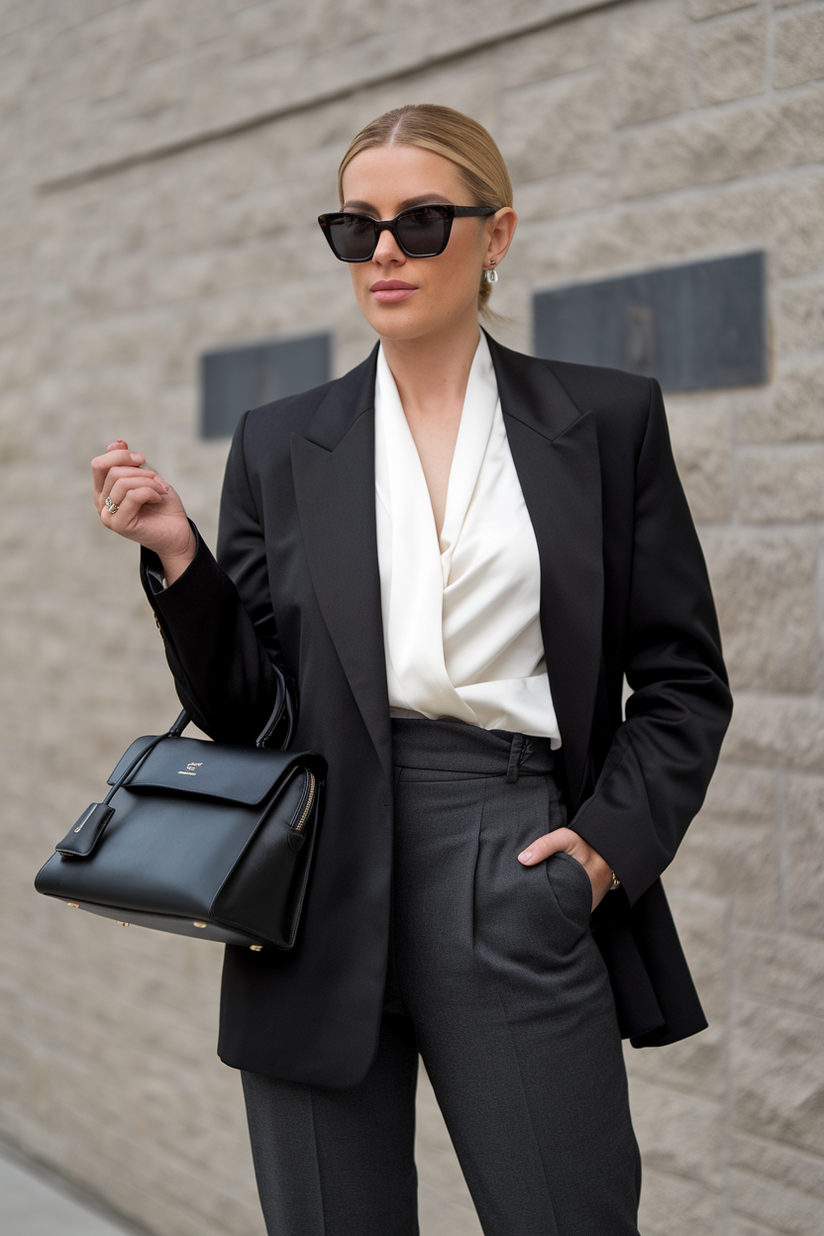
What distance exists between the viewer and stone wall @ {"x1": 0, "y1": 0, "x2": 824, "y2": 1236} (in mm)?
2471

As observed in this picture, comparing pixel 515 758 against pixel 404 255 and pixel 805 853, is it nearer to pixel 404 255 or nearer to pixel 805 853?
pixel 404 255

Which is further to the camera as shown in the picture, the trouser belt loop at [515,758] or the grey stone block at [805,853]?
the grey stone block at [805,853]

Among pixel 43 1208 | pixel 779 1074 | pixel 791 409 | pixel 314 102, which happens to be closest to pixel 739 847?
pixel 779 1074

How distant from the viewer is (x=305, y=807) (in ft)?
5.20

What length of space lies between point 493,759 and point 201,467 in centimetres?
240

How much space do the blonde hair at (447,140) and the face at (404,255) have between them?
12mm

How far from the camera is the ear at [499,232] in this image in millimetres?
1715

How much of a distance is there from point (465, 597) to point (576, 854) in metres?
0.38

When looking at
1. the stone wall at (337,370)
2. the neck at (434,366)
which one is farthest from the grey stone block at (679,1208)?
the neck at (434,366)

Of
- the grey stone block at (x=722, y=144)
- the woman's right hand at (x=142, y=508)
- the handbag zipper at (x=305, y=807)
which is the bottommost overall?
the handbag zipper at (x=305, y=807)

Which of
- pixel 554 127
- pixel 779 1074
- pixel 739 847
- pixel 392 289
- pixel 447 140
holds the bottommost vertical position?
pixel 779 1074

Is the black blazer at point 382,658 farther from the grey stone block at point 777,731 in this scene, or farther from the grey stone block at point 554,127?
the grey stone block at point 554,127

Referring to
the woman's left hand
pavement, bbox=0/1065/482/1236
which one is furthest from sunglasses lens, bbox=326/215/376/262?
pavement, bbox=0/1065/482/1236

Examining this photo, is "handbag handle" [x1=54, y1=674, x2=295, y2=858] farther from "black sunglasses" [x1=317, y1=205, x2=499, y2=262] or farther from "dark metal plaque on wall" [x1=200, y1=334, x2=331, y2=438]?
"dark metal plaque on wall" [x1=200, y1=334, x2=331, y2=438]
